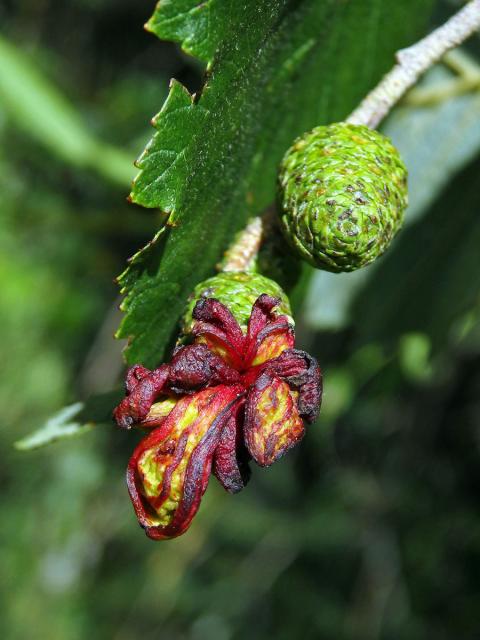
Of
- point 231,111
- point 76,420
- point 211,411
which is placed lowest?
point 76,420

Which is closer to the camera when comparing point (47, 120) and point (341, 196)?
point (341, 196)

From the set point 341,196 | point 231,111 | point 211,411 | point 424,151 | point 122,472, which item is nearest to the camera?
point 211,411

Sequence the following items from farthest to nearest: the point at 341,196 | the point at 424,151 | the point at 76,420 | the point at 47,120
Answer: the point at 47,120, the point at 424,151, the point at 76,420, the point at 341,196

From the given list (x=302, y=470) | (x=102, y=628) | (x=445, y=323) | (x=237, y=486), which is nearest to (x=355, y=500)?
(x=302, y=470)

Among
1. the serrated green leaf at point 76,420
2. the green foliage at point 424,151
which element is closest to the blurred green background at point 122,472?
the green foliage at point 424,151

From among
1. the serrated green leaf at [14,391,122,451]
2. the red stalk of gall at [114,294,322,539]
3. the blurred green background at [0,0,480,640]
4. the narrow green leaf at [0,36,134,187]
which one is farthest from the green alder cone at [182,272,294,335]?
the narrow green leaf at [0,36,134,187]

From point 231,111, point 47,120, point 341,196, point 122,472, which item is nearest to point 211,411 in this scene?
point 341,196

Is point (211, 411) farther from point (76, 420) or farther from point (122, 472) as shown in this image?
point (122, 472)

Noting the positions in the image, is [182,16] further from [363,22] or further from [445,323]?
[445,323]
